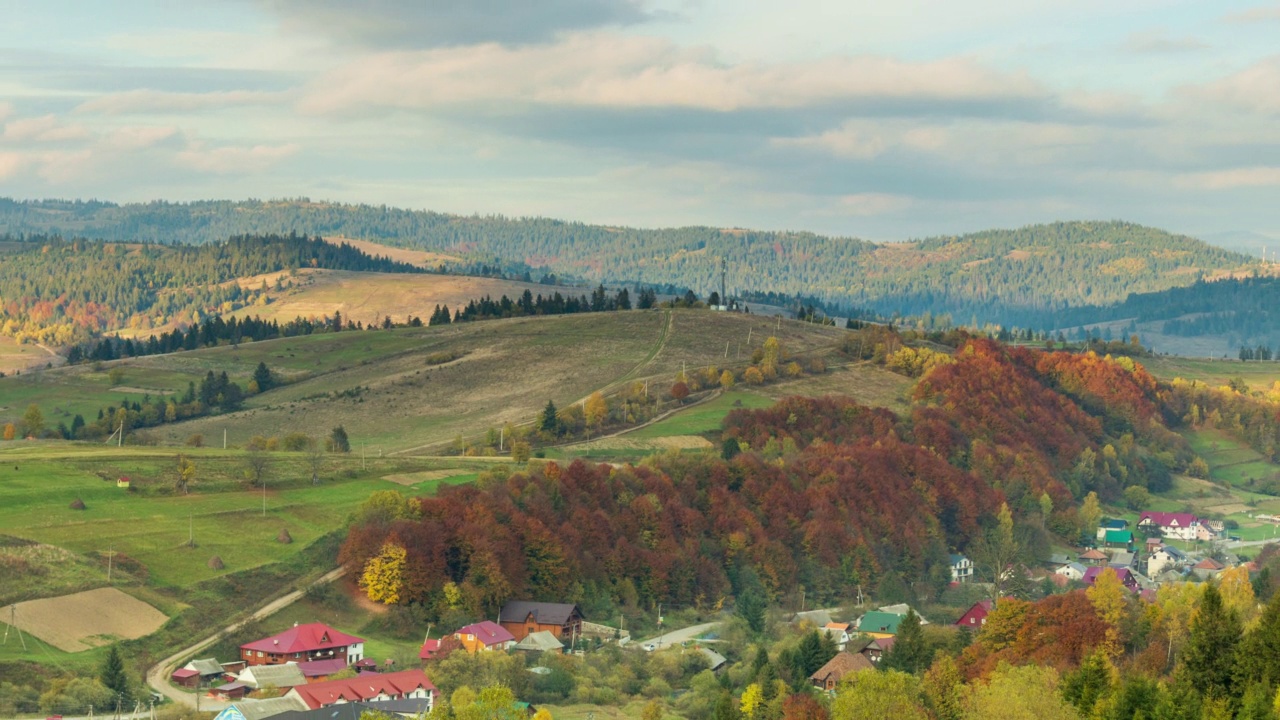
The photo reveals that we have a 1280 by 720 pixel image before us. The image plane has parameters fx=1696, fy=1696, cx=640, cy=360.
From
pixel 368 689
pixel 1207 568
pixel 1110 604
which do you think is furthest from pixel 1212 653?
pixel 1207 568

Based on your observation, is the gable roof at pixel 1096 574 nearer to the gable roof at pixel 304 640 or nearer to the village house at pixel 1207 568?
the village house at pixel 1207 568

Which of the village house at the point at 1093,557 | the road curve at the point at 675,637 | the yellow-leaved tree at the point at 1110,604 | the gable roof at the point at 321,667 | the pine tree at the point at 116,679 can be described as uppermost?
the yellow-leaved tree at the point at 1110,604

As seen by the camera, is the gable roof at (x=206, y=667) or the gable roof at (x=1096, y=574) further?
the gable roof at (x=1096, y=574)

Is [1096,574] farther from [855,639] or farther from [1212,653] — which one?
[1212,653]

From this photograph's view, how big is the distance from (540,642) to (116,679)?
29034mm

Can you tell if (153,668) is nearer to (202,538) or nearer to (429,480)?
(202,538)

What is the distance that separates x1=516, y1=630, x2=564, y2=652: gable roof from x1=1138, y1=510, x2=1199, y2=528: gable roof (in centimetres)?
8867

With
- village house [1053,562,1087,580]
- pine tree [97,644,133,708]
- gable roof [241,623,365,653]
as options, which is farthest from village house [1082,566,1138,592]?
pine tree [97,644,133,708]

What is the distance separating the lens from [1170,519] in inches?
6845

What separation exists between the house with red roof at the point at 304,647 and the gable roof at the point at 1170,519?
336 ft

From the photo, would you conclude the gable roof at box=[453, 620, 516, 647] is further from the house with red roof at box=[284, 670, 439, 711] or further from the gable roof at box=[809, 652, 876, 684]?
the gable roof at box=[809, 652, 876, 684]

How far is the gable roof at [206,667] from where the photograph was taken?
8800 cm

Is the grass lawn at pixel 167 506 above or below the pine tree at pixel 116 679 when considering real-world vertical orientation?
above

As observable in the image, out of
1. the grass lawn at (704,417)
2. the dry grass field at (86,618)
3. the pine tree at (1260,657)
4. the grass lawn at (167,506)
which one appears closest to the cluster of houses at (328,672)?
the dry grass field at (86,618)
